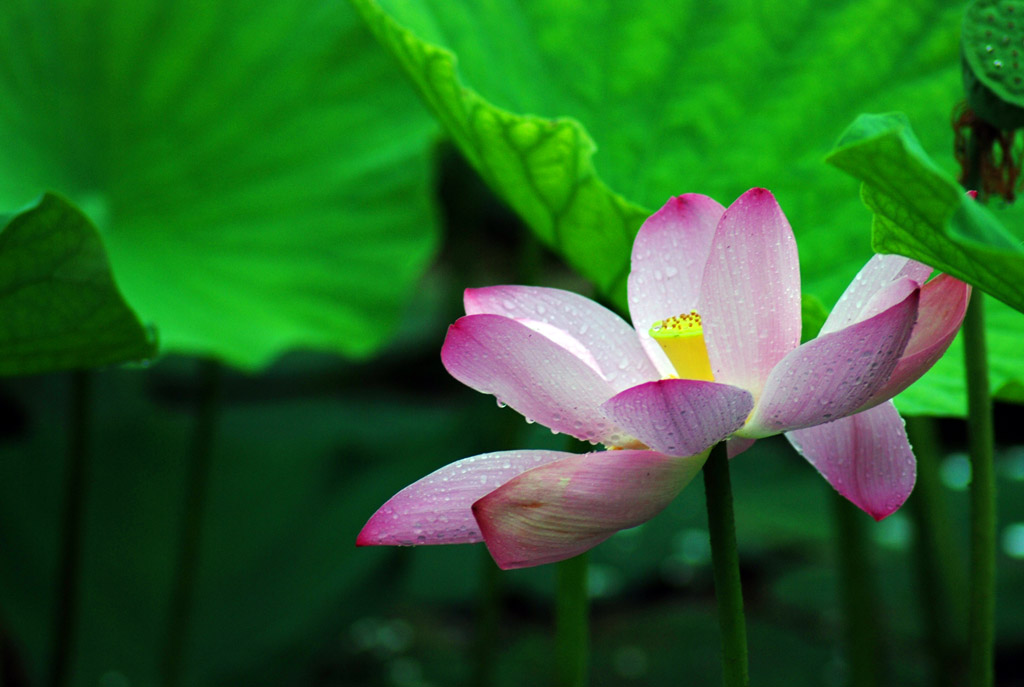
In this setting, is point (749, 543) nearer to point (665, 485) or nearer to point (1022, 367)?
point (1022, 367)

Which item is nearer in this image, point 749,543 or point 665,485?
point 665,485

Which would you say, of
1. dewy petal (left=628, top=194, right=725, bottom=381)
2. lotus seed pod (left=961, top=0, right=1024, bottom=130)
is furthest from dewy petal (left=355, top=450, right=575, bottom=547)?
lotus seed pod (left=961, top=0, right=1024, bottom=130)

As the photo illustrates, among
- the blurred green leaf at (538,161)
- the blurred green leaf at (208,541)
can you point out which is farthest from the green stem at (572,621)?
the blurred green leaf at (208,541)

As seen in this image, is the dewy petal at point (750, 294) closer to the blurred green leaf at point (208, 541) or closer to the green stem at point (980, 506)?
the green stem at point (980, 506)

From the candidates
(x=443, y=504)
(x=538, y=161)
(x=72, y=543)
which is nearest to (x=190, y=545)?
(x=72, y=543)

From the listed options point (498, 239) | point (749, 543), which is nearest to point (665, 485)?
point (749, 543)

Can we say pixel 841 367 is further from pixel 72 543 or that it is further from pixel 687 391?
pixel 72 543

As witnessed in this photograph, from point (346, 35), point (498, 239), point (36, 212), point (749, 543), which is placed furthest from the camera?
point (498, 239)
